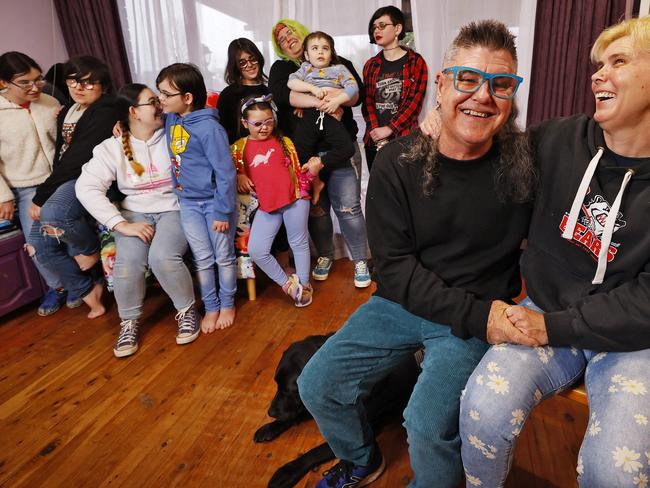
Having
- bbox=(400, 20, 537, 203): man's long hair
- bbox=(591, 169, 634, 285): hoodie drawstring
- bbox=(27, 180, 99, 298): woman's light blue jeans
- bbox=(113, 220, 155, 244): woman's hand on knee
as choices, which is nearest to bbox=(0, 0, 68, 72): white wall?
bbox=(27, 180, 99, 298): woman's light blue jeans

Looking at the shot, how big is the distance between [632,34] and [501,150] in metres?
0.36

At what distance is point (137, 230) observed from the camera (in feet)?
6.89

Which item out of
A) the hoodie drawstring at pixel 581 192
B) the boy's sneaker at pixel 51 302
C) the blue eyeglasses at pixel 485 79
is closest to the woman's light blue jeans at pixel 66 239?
the boy's sneaker at pixel 51 302

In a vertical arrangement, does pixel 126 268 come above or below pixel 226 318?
above

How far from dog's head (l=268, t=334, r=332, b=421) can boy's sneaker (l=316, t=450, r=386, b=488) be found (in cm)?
27

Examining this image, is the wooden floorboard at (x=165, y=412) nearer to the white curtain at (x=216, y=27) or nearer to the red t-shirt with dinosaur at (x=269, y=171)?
the red t-shirt with dinosaur at (x=269, y=171)

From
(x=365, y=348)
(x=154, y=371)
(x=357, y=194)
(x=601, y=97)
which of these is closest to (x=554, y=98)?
(x=357, y=194)

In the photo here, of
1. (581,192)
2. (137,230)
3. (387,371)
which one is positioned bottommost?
(387,371)

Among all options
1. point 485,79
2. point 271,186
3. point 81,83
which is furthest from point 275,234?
point 485,79

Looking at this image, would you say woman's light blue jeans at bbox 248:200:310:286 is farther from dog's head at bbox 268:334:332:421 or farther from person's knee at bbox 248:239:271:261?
dog's head at bbox 268:334:332:421

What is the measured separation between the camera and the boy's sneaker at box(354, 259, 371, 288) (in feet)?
8.57

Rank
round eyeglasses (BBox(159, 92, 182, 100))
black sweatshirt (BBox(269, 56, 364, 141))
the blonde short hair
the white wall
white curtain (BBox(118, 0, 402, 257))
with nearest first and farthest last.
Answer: the blonde short hair → round eyeglasses (BBox(159, 92, 182, 100)) → black sweatshirt (BBox(269, 56, 364, 141)) → white curtain (BBox(118, 0, 402, 257)) → the white wall

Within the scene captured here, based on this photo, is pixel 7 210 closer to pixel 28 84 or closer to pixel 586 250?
pixel 28 84

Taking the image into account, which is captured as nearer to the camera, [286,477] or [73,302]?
[286,477]
